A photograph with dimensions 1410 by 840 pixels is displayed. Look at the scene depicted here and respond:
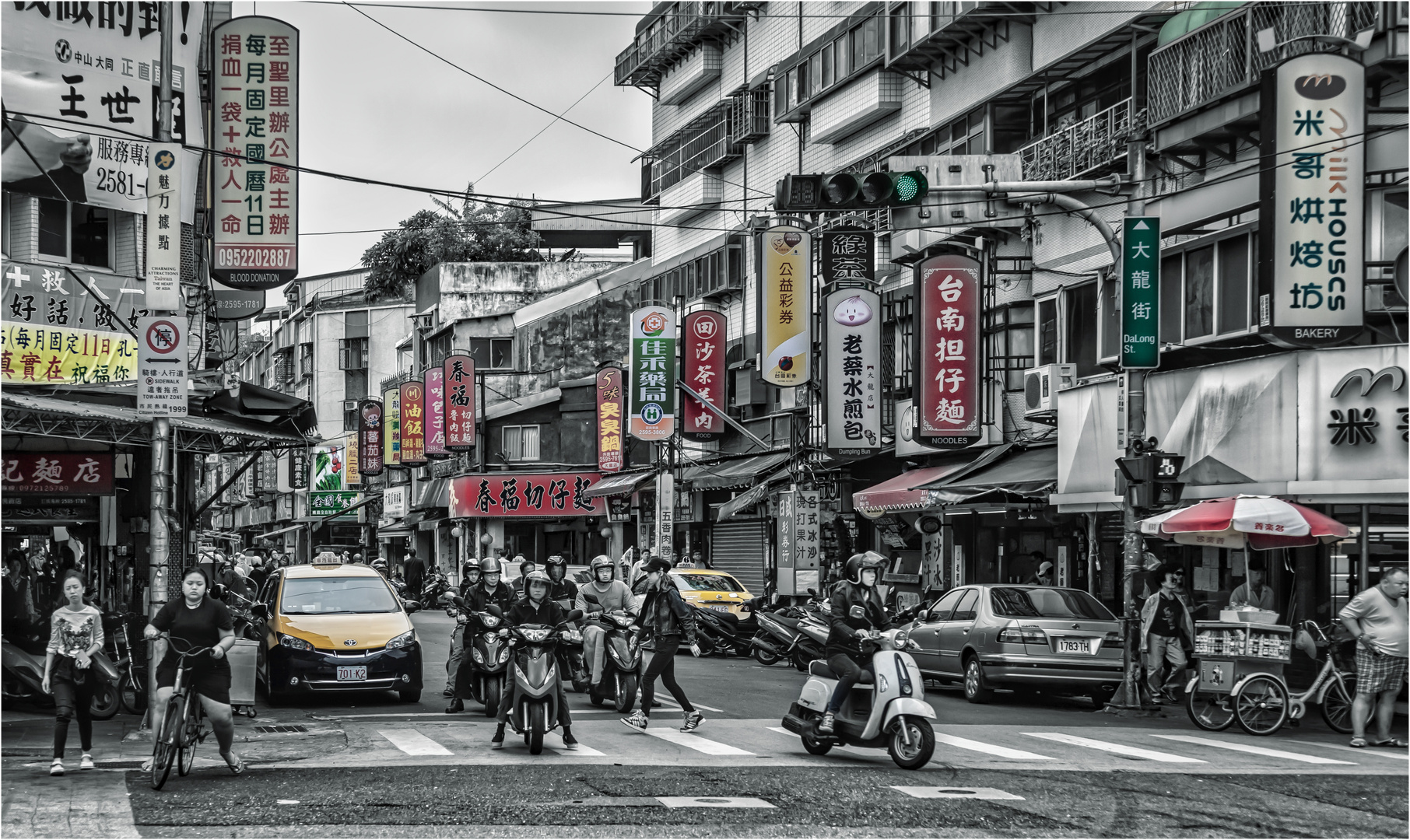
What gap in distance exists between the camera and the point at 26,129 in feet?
73.1

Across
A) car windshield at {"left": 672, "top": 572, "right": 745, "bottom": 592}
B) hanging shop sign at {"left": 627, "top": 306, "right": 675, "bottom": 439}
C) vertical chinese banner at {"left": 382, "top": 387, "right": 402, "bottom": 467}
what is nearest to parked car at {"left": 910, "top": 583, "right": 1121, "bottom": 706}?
car windshield at {"left": 672, "top": 572, "right": 745, "bottom": 592}

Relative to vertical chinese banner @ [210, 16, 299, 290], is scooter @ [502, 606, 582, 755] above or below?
below

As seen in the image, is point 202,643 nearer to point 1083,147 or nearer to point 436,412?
point 1083,147

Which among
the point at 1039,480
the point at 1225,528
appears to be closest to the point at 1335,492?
the point at 1225,528

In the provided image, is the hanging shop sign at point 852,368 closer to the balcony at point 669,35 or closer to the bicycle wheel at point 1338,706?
the balcony at point 669,35

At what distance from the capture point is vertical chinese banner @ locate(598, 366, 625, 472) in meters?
48.0

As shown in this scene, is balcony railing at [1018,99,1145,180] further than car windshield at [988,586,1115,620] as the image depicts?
Yes

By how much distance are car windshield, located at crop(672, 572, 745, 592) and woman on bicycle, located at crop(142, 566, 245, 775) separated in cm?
1752

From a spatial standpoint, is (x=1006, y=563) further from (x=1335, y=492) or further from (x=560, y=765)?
(x=560, y=765)

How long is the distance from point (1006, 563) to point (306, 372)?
53872 millimetres

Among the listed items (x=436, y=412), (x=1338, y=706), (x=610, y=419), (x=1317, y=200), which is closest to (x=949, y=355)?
(x=1317, y=200)

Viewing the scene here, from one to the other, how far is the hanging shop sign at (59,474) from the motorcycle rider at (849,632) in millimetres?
15451

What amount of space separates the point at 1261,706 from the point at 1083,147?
1340 centimetres

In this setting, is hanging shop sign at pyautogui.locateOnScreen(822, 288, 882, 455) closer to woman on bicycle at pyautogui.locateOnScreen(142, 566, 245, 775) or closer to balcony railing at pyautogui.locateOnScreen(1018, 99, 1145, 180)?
balcony railing at pyautogui.locateOnScreen(1018, 99, 1145, 180)
